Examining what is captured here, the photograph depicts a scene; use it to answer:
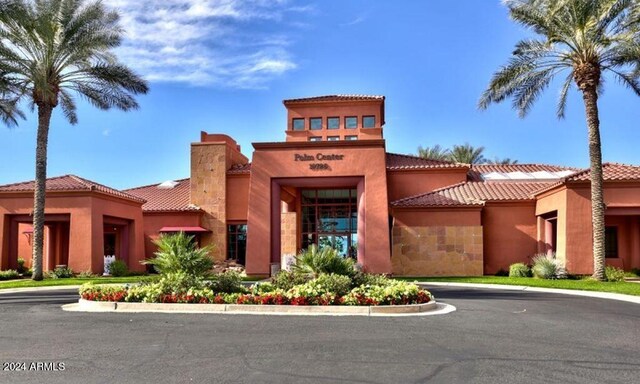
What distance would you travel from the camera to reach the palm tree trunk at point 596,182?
22484 millimetres

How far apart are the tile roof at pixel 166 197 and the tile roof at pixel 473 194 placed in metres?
14.7

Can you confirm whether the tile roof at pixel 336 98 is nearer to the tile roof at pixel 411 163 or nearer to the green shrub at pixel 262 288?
the tile roof at pixel 411 163

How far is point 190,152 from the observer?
35.8 meters

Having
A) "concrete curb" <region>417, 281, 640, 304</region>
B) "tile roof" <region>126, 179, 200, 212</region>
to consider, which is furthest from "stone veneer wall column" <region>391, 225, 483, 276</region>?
"tile roof" <region>126, 179, 200, 212</region>

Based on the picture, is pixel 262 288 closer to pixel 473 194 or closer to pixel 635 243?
pixel 473 194

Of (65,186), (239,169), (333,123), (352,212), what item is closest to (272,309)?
(352,212)

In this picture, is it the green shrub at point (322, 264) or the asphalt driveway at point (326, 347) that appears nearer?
the asphalt driveway at point (326, 347)

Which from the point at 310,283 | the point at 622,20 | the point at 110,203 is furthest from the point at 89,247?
the point at 622,20

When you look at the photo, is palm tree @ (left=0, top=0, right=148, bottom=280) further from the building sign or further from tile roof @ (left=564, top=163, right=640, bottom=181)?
tile roof @ (left=564, top=163, right=640, bottom=181)

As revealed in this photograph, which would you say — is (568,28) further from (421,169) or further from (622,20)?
(421,169)

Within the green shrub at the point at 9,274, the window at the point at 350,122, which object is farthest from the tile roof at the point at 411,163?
the green shrub at the point at 9,274

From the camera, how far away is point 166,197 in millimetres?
37094

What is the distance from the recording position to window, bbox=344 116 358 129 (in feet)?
125

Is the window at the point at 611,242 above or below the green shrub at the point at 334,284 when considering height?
above
